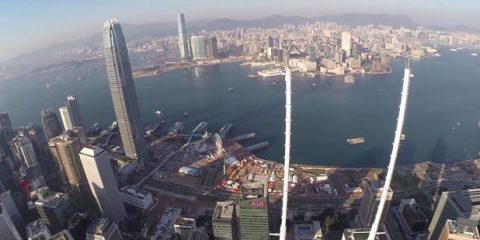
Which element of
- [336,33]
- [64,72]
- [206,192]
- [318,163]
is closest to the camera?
[206,192]

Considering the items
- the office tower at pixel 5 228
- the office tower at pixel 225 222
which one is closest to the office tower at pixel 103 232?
the office tower at pixel 5 228

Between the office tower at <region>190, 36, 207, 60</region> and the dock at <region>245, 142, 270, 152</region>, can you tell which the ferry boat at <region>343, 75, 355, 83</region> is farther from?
the office tower at <region>190, 36, 207, 60</region>

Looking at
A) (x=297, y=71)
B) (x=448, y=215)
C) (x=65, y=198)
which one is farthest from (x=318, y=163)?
(x=297, y=71)

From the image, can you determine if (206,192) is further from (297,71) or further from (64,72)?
(64,72)

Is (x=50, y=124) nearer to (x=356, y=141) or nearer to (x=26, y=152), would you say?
(x=26, y=152)

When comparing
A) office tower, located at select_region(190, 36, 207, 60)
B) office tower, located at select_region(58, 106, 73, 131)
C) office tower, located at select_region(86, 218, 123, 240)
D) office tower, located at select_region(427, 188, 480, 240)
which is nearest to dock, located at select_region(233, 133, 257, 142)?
office tower, located at select_region(86, 218, 123, 240)

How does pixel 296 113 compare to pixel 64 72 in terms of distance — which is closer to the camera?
pixel 296 113

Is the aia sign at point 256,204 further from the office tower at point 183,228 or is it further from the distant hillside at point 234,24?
the distant hillside at point 234,24

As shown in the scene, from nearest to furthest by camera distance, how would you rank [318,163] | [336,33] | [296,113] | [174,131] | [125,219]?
1. [125,219]
2. [318,163]
3. [174,131]
4. [296,113]
5. [336,33]
